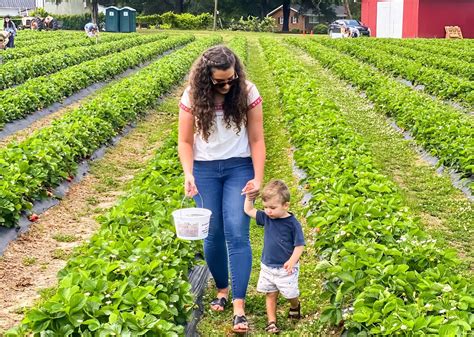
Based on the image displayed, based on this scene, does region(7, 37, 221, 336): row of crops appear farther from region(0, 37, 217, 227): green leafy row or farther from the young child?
region(0, 37, 217, 227): green leafy row

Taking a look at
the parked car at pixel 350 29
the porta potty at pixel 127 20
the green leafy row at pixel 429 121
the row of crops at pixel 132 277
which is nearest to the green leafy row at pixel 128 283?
the row of crops at pixel 132 277

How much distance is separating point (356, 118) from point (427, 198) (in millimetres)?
5378

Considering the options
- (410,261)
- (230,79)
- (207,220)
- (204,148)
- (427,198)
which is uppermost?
(230,79)

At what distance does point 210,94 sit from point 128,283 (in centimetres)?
129

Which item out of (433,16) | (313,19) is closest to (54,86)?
(433,16)

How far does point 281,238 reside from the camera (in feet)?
15.8

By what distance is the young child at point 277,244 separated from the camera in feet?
15.5

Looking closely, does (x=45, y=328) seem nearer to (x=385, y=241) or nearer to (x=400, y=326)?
(x=400, y=326)

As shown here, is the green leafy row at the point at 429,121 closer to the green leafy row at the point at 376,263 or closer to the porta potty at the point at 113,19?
the green leafy row at the point at 376,263

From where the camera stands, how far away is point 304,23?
80.6 m

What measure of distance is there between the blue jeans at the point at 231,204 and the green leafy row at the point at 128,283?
349 millimetres

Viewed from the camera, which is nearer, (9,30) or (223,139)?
(223,139)

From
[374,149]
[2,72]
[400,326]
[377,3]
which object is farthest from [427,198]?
[377,3]

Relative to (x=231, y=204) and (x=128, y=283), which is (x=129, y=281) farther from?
(x=231, y=204)
